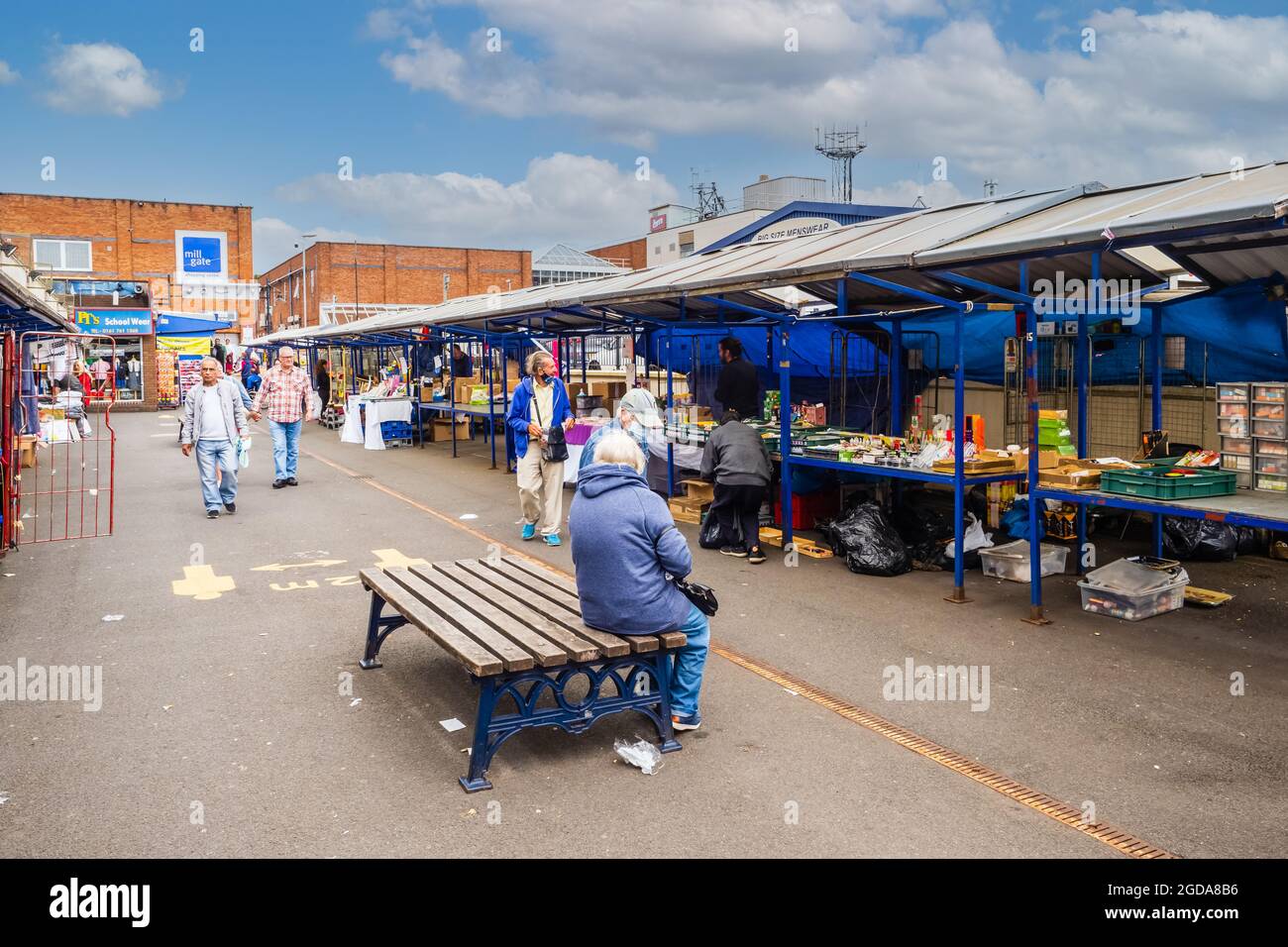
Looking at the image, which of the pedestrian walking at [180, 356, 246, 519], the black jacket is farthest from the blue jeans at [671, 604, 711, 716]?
the pedestrian walking at [180, 356, 246, 519]

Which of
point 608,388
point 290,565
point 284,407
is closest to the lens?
point 290,565

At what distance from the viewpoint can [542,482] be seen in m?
10.9

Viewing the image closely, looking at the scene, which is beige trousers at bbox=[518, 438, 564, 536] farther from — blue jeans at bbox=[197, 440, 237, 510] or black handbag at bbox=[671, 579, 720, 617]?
black handbag at bbox=[671, 579, 720, 617]

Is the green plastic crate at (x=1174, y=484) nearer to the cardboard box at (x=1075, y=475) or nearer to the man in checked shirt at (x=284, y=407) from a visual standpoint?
the cardboard box at (x=1075, y=475)

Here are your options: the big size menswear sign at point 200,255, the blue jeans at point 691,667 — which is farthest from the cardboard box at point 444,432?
the big size menswear sign at point 200,255

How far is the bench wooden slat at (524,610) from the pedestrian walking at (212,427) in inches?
274

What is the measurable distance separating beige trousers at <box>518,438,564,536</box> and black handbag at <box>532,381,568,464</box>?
0.28 feet

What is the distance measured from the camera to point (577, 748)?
520 cm

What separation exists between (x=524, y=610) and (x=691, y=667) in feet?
3.11

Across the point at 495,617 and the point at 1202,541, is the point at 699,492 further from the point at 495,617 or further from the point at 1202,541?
the point at 495,617

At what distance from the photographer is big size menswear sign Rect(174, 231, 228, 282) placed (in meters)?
51.6

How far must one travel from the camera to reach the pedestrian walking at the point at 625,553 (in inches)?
198

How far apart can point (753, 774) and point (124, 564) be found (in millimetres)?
7375

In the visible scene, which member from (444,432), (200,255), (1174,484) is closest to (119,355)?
(200,255)
